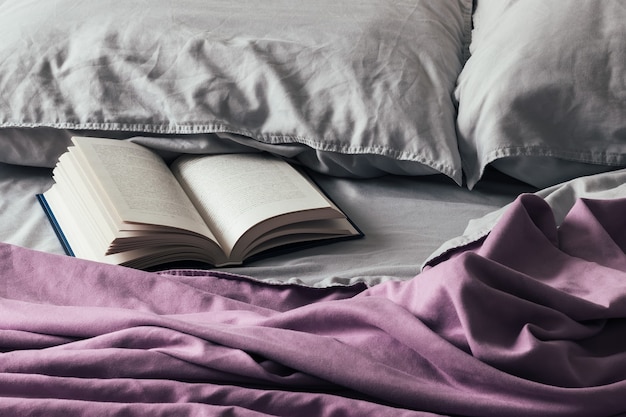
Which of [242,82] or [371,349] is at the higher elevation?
[242,82]

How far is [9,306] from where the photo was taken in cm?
103

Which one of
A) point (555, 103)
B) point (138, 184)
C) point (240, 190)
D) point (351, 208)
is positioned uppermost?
point (138, 184)

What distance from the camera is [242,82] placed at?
148cm

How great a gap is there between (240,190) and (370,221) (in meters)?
0.20

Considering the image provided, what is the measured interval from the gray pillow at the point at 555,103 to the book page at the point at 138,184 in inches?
18.0

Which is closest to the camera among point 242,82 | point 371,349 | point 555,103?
point 371,349

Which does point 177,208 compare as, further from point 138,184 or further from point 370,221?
point 370,221

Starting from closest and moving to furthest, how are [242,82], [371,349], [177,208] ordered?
[371,349] < [177,208] < [242,82]

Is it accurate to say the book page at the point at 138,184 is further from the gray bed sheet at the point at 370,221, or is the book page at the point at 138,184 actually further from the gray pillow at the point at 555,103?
the gray pillow at the point at 555,103

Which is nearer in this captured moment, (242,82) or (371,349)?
(371,349)

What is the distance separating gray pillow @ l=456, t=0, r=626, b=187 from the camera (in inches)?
53.7

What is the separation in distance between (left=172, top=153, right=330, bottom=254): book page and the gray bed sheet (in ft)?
0.21

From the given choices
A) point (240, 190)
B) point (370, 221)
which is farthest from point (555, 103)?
point (240, 190)

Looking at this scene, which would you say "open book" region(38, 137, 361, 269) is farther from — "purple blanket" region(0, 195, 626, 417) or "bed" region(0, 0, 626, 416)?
"purple blanket" region(0, 195, 626, 417)
